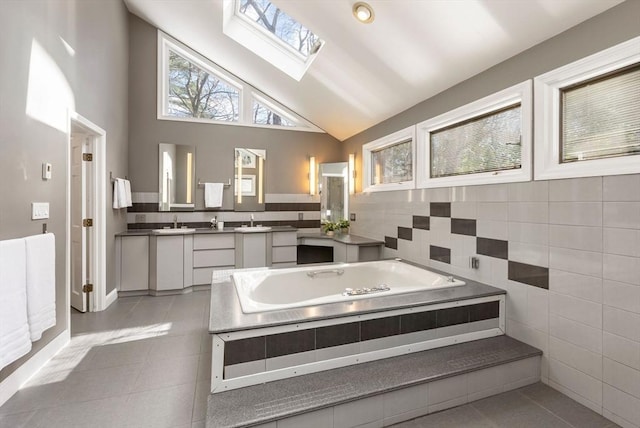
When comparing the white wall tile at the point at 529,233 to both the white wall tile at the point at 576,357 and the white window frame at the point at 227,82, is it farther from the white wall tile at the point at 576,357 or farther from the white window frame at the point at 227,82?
the white window frame at the point at 227,82

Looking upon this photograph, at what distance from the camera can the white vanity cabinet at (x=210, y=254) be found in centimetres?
409

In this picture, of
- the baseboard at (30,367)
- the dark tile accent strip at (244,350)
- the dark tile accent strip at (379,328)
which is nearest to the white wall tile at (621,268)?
the dark tile accent strip at (379,328)

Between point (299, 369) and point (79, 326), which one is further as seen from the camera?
point (79, 326)

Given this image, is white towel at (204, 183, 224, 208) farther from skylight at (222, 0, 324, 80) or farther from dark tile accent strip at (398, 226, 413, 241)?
dark tile accent strip at (398, 226, 413, 241)

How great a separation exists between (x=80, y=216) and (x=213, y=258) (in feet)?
5.07

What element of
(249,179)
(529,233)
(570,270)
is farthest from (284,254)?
(570,270)

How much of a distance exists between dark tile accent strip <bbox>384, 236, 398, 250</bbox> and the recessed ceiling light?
7.62 ft

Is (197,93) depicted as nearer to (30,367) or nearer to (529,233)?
(30,367)

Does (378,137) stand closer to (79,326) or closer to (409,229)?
(409,229)

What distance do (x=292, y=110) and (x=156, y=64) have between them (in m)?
2.07

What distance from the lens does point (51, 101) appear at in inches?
91.9

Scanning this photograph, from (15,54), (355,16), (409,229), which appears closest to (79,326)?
(15,54)

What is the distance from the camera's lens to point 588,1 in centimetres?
169

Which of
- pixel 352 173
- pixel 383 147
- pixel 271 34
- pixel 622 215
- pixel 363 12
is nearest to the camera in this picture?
pixel 622 215
